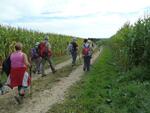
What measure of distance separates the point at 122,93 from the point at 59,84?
438 centimetres

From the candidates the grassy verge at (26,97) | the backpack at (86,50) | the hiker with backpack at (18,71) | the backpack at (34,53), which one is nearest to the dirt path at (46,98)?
the grassy verge at (26,97)

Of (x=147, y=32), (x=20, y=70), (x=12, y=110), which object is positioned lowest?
(x=12, y=110)

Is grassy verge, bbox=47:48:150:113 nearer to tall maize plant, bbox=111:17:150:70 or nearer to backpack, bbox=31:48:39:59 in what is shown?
tall maize plant, bbox=111:17:150:70

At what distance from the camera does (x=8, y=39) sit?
2477cm

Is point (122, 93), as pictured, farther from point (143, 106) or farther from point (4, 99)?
point (4, 99)

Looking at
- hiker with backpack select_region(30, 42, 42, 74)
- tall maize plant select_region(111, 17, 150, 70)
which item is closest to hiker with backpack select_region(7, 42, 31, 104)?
tall maize plant select_region(111, 17, 150, 70)

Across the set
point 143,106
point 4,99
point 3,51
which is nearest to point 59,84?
point 4,99

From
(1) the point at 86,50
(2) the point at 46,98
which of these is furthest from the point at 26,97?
(1) the point at 86,50

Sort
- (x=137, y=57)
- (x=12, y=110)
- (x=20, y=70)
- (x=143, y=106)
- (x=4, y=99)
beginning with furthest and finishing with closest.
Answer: (x=137, y=57), (x=4, y=99), (x=20, y=70), (x=12, y=110), (x=143, y=106)

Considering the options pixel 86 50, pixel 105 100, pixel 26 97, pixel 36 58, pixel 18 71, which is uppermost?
pixel 86 50

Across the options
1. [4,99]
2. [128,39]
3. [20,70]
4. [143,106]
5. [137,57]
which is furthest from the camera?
[128,39]

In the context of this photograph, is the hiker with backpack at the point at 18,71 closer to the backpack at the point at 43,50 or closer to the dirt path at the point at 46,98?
the dirt path at the point at 46,98

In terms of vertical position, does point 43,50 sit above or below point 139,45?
below

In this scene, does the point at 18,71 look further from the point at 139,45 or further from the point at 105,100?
the point at 139,45
